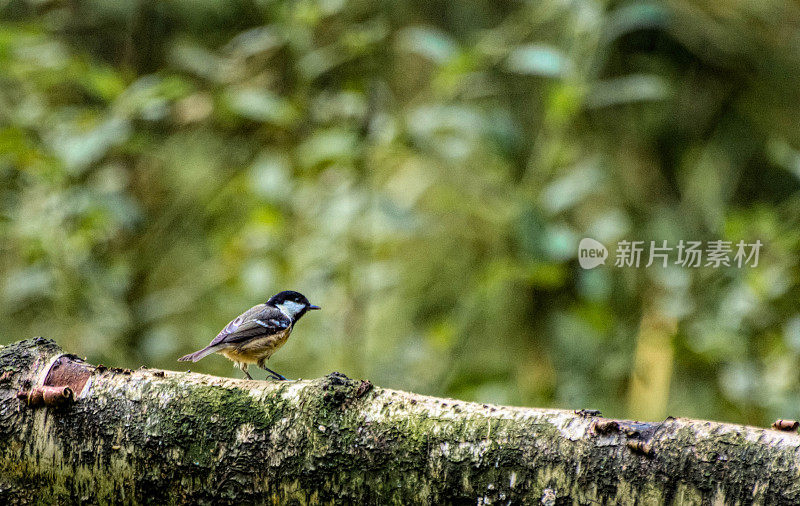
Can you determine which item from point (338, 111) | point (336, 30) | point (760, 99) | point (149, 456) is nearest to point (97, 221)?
point (338, 111)

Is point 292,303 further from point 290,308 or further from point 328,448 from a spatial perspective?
point 328,448

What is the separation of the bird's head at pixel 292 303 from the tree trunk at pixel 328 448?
0.57m

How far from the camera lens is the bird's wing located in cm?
136

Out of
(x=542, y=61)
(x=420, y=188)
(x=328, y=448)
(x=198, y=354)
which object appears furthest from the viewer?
(x=420, y=188)

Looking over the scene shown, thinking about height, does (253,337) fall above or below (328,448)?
above

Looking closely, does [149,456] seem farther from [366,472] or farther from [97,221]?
[97,221]

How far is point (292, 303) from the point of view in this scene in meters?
1.54

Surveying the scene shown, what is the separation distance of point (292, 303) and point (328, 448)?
2.44 feet

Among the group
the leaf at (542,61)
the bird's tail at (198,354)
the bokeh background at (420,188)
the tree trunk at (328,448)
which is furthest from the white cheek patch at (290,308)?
the leaf at (542,61)

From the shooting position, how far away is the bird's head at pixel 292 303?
4.99 ft

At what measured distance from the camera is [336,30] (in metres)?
3.00

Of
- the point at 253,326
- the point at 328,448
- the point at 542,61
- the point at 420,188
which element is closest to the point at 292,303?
the point at 253,326

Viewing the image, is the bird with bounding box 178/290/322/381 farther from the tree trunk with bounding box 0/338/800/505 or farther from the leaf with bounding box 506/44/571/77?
the leaf with bounding box 506/44/571/77

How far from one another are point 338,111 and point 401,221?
51cm
